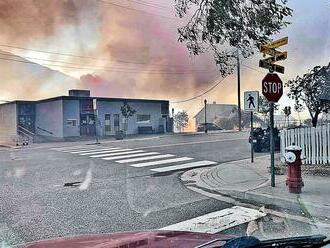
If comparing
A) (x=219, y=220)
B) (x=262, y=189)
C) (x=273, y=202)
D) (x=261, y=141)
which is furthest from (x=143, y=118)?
(x=219, y=220)

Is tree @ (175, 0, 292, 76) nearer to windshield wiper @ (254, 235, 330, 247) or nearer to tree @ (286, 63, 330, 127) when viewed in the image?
tree @ (286, 63, 330, 127)

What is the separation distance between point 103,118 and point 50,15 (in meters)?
26.9

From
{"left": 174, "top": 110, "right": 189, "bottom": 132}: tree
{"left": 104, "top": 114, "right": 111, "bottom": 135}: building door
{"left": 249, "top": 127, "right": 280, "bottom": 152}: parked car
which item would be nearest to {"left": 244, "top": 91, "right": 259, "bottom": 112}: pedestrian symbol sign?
{"left": 249, "top": 127, "right": 280, "bottom": 152}: parked car

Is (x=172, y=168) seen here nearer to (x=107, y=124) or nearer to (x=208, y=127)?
(x=107, y=124)

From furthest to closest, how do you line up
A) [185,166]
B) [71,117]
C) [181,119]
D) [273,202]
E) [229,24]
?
[181,119]
[71,117]
[185,166]
[229,24]
[273,202]

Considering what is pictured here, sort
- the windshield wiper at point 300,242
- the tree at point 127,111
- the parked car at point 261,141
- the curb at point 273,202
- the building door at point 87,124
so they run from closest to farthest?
1. the windshield wiper at point 300,242
2. the curb at point 273,202
3. the parked car at point 261,141
4. the building door at point 87,124
5. the tree at point 127,111

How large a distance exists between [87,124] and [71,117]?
1.86 m

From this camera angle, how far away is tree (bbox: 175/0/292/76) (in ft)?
26.4

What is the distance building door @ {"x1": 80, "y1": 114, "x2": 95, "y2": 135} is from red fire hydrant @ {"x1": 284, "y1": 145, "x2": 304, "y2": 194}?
95.7ft

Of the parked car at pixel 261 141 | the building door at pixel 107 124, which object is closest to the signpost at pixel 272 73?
the parked car at pixel 261 141

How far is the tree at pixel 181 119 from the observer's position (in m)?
42.2

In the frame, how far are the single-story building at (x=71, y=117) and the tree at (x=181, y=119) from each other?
4.89 meters

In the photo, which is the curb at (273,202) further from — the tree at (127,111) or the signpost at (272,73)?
the tree at (127,111)

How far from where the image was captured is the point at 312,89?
13.9 meters
